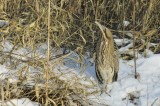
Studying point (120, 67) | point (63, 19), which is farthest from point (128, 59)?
point (63, 19)

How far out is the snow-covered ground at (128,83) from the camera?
3816 mm

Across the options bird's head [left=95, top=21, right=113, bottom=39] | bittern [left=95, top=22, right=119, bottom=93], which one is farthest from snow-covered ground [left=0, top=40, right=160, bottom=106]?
bird's head [left=95, top=21, right=113, bottom=39]

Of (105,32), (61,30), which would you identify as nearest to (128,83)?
(105,32)

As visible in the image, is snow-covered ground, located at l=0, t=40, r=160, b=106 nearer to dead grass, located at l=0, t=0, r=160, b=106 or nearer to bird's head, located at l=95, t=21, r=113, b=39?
dead grass, located at l=0, t=0, r=160, b=106

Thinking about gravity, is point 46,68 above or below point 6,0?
below

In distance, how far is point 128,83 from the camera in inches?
162

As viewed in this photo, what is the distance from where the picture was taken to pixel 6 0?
468 cm

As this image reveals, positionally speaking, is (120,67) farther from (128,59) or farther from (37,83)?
(37,83)

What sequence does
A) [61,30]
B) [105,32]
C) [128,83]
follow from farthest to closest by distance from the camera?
[61,30] < [128,83] < [105,32]

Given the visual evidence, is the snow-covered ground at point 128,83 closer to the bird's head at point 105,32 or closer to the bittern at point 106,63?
the bittern at point 106,63

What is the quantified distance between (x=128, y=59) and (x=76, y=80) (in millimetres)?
959

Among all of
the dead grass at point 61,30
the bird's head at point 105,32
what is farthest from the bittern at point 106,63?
the dead grass at point 61,30

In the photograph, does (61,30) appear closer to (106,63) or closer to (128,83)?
(106,63)

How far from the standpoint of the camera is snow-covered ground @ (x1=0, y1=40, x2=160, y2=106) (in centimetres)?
382
